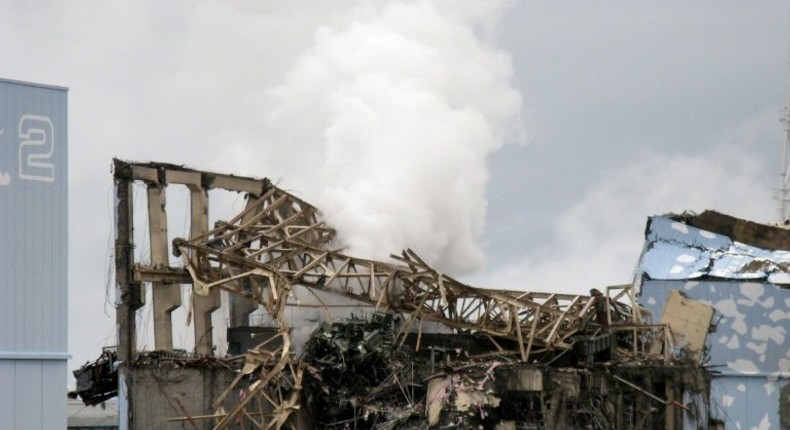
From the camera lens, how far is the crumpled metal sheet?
44281 mm

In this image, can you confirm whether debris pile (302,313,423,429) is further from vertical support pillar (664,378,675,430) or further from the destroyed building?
vertical support pillar (664,378,675,430)

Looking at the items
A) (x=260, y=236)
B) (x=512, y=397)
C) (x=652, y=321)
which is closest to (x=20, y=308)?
(x=260, y=236)

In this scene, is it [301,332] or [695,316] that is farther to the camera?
[695,316]

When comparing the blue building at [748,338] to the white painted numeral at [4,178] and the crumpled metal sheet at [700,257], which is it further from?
the white painted numeral at [4,178]

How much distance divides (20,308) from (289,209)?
1368cm

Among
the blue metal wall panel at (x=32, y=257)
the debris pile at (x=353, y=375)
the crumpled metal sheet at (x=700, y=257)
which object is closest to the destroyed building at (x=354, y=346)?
the debris pile at (x=353, y=375)

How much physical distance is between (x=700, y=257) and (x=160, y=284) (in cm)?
A: 1852

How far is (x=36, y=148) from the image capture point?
32.5 metres

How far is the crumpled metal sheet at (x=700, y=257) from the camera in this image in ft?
145

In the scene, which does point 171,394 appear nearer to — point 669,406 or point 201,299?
point 201,299

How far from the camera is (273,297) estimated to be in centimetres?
3719

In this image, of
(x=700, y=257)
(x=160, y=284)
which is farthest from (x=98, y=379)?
(x=700, y=257)

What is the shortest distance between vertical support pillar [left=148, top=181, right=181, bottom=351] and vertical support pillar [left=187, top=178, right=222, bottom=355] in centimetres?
110

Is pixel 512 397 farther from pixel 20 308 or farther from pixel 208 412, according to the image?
pixel 20 308
